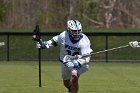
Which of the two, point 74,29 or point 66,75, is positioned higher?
point 74,29

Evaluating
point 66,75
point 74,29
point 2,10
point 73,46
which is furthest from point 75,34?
point 2,10

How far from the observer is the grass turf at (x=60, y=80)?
1678 centimetres

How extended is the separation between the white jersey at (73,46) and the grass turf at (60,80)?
252 cm

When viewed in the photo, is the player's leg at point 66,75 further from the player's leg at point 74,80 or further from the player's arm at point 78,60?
the player's leg at point 74,80

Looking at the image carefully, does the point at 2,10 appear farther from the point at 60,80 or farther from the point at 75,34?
the point at 75,34

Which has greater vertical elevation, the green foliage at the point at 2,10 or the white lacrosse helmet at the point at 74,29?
the white lacrosse helmet at the point at 74,29

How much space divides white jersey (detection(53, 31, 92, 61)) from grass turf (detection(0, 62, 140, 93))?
2.52 meters

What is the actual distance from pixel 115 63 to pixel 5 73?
7593 mm

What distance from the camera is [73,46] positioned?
1382 centimetres

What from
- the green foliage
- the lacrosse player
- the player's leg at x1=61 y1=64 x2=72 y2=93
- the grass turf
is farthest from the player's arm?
the green foliage

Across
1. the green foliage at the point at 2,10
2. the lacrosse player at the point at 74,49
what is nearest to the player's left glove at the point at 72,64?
the lacrosse player at the point at 74,49

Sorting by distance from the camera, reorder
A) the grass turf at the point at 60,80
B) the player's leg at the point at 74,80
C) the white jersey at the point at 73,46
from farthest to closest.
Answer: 1. the grass turf at the point at 60,80
2. the white jersey at the point at 73,46
3. the player's leg at the point at 74,80

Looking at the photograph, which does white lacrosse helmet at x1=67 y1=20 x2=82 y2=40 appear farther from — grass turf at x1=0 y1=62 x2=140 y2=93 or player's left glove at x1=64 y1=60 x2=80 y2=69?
grass turf at x1=0 y1=62 x2=140 y2=93

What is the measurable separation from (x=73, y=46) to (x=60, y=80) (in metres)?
5.88
